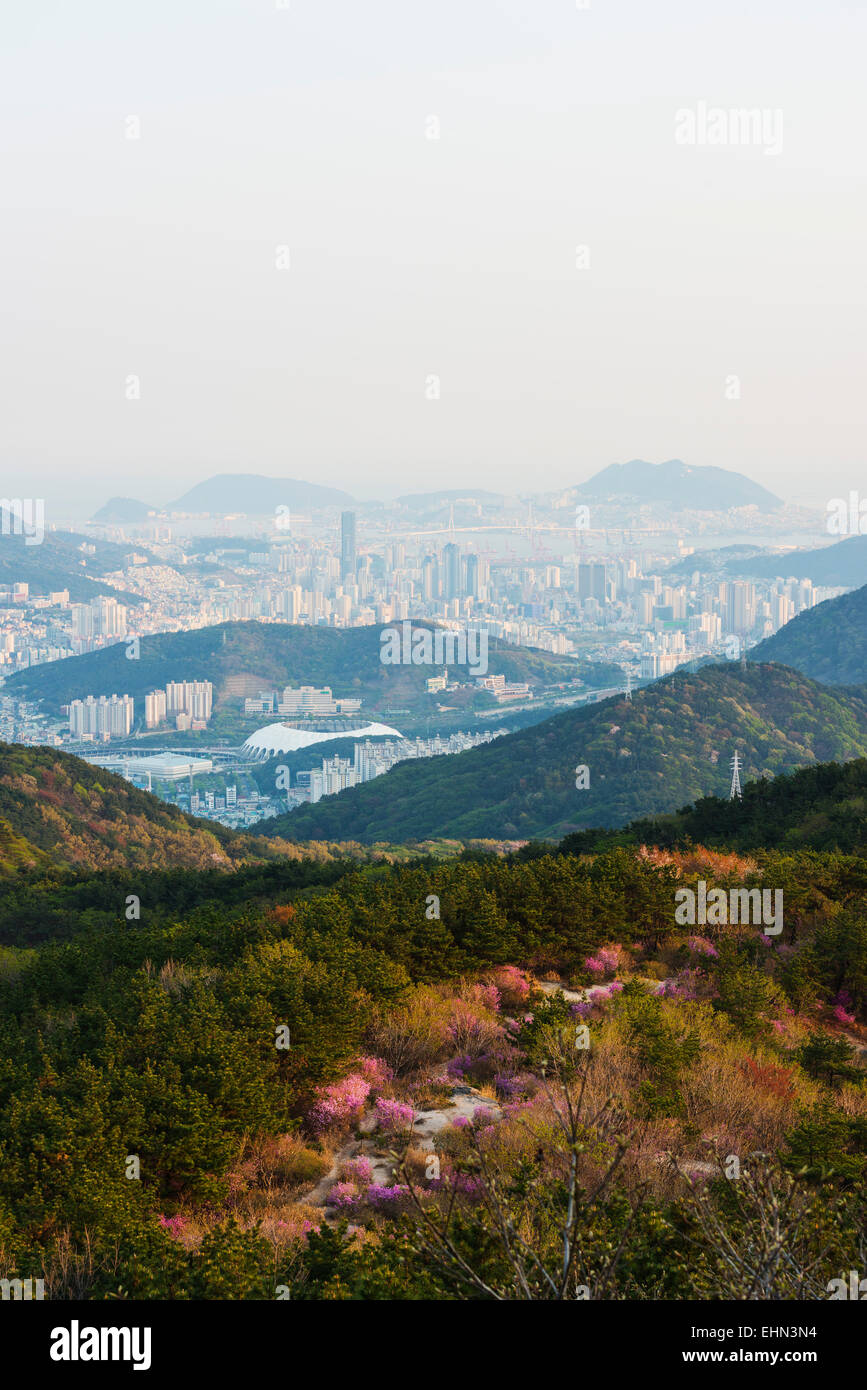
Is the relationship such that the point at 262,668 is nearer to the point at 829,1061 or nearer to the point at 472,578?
the point at 472,578

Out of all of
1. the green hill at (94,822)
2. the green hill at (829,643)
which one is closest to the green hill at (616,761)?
the green hill at (94,822)

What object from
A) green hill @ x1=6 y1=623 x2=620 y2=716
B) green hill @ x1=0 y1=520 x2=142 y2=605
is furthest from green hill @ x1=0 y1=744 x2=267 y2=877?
green hill @ x1=0 y1=520 x2=142 y2=605

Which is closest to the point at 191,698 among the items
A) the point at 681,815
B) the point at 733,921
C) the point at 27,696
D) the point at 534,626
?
the point at 27,696

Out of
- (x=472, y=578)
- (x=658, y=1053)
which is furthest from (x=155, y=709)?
(x=658, y=1053)

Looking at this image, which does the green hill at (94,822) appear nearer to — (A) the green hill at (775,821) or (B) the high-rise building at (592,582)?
(A) the green hill at (775,821)

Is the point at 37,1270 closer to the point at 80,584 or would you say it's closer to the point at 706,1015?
the point at 706,1015
